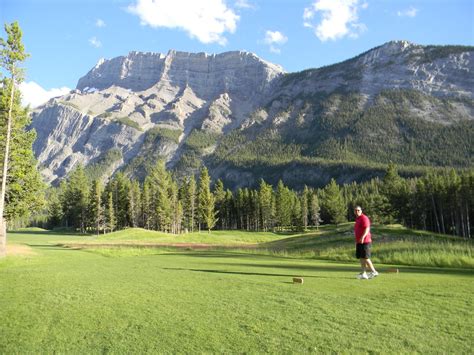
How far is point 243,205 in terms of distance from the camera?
403ft

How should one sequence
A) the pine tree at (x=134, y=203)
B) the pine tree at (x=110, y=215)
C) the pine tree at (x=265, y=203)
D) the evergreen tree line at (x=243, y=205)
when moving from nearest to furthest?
the evergreen tree line at (x=243, y=205) → the pine tree at (x=110, y=215) → the pine tree at (x=134, y=203) → the pine tree at (x=265, y=203)

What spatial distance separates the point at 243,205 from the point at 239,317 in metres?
115

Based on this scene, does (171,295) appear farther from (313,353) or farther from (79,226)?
(79,226)

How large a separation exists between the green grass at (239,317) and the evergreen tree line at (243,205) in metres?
82.7

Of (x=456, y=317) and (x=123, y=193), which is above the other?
(x=123, y=193)

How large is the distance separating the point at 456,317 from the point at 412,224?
383 ft

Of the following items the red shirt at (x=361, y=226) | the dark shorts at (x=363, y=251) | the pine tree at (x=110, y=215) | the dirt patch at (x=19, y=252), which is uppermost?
the pine tree at (x=110, y=215)

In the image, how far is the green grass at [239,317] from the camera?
21.3ft

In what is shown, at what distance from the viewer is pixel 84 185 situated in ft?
388

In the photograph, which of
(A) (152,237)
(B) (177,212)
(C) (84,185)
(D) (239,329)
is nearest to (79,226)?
(C) (84,185)

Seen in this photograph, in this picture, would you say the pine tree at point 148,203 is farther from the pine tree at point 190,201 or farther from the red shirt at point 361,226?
the red shirt at point 361,226

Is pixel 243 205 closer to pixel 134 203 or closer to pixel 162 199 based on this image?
pixel 162 199

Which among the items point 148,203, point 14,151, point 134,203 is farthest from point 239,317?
point 134,203

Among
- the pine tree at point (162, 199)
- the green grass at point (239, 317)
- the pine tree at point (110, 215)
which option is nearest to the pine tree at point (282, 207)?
the pine tree at point (162, 199)
